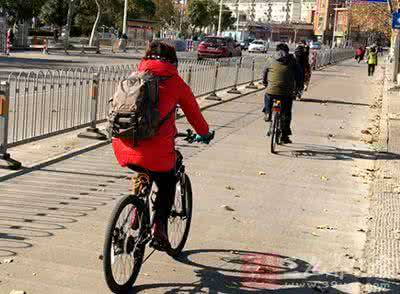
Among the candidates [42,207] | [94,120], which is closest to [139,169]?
[42,207]

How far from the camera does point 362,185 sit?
977 cm

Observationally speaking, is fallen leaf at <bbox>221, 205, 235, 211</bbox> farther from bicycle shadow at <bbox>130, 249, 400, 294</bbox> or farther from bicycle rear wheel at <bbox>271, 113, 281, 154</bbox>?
bicycle rear wheel at <bbox>271, 113, 281, 154</bbox>

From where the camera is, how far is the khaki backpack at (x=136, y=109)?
478cm

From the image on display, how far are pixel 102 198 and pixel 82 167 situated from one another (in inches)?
68.1

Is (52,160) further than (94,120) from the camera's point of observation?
No

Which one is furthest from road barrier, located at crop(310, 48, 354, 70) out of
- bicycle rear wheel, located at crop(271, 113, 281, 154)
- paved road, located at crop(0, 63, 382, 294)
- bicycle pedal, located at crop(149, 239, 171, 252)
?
bicycle pedal, located at crop(149, 239, 171, 252)

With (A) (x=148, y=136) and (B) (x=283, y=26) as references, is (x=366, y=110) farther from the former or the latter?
(B) (x=283, y=26)

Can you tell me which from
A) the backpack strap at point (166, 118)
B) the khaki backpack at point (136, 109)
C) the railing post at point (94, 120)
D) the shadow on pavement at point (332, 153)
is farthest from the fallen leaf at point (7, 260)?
the shadow on pavement at point (332, 153)

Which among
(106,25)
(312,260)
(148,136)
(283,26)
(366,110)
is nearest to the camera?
(148,136)

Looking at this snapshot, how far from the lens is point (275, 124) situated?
465 inches

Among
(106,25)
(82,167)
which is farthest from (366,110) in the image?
(106,25)

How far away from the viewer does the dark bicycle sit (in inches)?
463

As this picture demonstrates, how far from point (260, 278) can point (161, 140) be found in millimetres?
1457

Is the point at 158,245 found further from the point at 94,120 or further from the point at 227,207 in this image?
the point at 94,120
